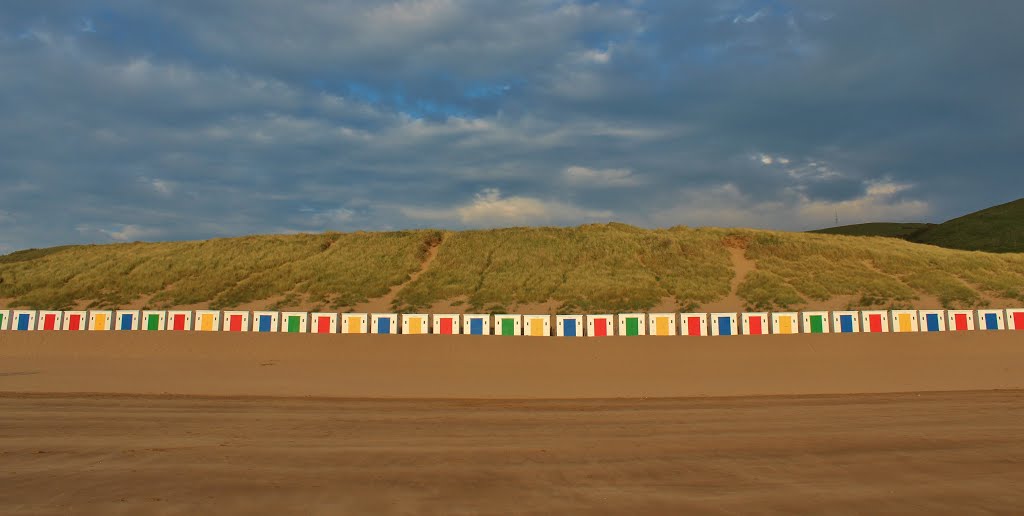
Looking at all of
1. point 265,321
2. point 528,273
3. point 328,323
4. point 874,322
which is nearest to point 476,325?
point 328,323

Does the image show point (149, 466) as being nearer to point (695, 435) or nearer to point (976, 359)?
point (695, 435)

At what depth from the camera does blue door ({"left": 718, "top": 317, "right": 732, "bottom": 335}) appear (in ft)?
85.7

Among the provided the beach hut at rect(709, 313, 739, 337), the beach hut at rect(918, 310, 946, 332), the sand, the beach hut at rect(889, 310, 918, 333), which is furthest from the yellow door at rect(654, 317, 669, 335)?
the beach hut at rect(918, 310, 946, 332)

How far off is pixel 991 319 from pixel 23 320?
4485 cm

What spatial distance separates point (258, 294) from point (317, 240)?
617 inches

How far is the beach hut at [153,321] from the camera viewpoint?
29.0m

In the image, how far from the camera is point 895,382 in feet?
58.1

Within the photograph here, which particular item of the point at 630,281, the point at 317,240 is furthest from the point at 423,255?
the point at 630,281

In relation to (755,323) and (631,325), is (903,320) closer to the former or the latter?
(755,323)

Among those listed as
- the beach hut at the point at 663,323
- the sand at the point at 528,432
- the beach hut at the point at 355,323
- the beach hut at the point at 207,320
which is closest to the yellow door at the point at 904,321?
the sand at the point at 528,432

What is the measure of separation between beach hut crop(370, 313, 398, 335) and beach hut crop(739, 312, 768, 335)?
15035mm

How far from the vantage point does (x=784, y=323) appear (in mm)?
26312

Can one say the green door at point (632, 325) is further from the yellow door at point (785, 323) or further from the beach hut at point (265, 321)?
the beach hut at point (265, 321)

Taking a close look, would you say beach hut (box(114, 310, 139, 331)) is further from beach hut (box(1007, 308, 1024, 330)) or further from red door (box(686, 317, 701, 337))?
beach hut (box(1007, 308, 1024, 330))
